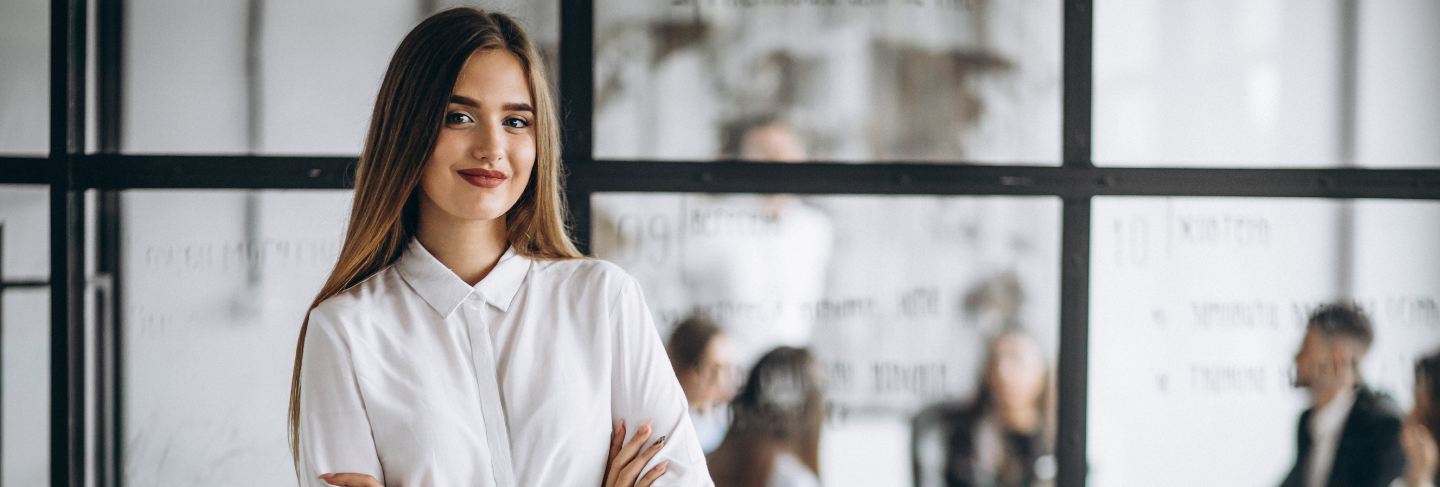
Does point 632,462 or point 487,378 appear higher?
point 487,378

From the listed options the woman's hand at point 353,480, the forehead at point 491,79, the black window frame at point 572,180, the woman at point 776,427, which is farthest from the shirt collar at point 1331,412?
the woman's hand at point 353,480

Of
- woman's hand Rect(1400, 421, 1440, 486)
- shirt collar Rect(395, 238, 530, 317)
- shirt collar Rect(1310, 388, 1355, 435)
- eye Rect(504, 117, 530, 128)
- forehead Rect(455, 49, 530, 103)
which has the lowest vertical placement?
woman's hand Rect(1400, 421, 1440, 486)

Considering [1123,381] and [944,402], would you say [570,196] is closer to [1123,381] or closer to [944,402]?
[944,402]

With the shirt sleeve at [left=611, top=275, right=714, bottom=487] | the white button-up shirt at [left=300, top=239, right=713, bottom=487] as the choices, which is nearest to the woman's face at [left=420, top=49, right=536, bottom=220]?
the white button-up shirt at [left=300, top=239, right=713, bottom=487]

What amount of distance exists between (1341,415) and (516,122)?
198 centimetres

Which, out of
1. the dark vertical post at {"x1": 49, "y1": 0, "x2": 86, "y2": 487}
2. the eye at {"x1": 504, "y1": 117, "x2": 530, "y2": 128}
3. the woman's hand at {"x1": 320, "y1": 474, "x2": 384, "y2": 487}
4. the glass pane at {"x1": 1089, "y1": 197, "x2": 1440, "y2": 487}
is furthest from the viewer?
the glass pane at {"x1": 1089, "y1": 197, "x2": 1440, "y2": 487}

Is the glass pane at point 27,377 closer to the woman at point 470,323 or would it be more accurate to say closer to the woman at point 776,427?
the woman at point 470,323

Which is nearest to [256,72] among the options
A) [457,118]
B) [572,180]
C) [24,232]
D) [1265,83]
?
[24,232]

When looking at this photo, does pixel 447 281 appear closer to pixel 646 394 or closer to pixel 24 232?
pixel 646 394

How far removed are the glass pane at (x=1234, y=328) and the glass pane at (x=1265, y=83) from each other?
0.43ft

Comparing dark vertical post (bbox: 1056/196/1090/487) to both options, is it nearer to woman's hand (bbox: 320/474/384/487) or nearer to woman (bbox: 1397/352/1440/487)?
woman (bbox: 1397/352/1440/487)

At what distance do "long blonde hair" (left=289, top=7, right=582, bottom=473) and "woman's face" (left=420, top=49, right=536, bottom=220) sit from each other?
0.06ft

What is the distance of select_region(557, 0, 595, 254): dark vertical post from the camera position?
7.37 feet

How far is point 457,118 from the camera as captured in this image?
1392 millimetres
